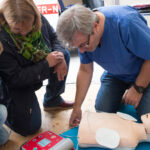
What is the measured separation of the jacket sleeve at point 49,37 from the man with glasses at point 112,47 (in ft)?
0.92

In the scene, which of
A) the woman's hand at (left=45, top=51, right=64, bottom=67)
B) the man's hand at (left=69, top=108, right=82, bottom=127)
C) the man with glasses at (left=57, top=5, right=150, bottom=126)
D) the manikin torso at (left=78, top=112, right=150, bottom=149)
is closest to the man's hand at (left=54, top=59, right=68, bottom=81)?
the woman's hand at (left=45, top=51, right=64, bottom=67)

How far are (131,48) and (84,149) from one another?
0.50 metres

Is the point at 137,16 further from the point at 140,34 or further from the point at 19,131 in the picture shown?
the point at 19,131

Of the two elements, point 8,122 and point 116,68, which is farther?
point 8,122

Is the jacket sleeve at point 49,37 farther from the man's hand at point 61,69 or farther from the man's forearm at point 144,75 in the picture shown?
the man's forearm at point 144,75

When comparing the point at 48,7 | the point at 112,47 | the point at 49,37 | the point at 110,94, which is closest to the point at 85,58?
the point at 112,47

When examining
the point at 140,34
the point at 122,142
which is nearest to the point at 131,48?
the point at 140,34

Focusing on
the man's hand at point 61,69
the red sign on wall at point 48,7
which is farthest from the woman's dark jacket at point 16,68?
the red sign on wall at point 48,7

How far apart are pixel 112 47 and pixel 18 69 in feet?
1.64

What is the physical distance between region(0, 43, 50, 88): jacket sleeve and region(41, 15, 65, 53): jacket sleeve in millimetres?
186

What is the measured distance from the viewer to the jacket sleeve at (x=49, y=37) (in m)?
1.16

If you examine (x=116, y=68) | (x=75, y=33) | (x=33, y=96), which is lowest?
(x=33, y=96)

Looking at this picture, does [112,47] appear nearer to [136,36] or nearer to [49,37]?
[136,36]

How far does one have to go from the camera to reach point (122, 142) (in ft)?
2.52
